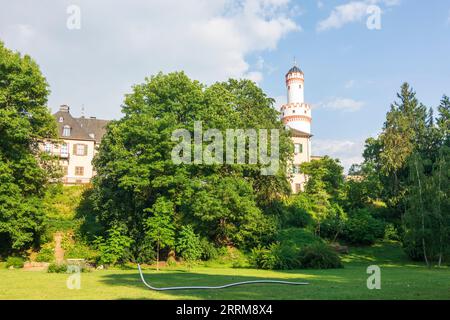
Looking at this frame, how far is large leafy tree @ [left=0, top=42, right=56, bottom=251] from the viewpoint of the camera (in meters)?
32.7

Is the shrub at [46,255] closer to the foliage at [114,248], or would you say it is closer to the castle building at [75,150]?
the foliage at [114,248]

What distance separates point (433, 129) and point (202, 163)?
35.5 m

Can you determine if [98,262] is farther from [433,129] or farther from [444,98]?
[444,98]

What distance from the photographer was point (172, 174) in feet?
114

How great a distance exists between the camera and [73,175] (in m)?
64.0

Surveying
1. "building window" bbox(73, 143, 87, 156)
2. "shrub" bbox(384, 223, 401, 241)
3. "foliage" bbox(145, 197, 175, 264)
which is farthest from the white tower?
"foliage" bbox(145, 197, 175, 264)

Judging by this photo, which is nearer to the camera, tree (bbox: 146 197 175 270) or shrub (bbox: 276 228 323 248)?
tree (bbox: 146 197 175 270)

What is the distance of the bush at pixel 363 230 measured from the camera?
45.6 m

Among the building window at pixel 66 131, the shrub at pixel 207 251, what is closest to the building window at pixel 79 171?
the building window at pixel 66 131

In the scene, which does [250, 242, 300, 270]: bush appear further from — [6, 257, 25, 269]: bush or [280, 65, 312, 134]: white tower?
[280, 65, 312, 134]: white tower

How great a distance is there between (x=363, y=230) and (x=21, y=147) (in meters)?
33.8

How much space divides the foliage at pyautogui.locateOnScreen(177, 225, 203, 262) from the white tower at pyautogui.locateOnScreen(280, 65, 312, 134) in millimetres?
48092

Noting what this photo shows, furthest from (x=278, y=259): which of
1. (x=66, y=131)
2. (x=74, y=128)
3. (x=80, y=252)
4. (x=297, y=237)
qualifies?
(x=74, y=128)

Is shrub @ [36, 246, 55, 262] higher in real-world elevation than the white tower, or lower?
lower
